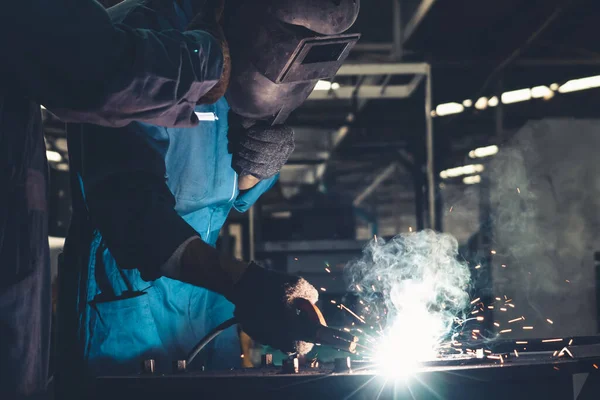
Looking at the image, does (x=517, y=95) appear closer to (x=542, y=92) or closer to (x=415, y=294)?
(x=542, y=92)

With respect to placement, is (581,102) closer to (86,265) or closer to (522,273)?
(522,273)

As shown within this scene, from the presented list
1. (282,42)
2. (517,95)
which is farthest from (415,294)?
(517,95)

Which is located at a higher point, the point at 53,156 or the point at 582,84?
the point at 582,84

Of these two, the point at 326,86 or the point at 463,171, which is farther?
the point at 463,171

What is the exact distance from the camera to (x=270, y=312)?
1510 millimetres

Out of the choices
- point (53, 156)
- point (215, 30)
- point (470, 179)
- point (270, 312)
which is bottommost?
point (270, 312)

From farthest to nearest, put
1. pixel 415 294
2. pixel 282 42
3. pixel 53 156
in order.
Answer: pixel 53 156 < pixel 415 294 < pixel 282 42

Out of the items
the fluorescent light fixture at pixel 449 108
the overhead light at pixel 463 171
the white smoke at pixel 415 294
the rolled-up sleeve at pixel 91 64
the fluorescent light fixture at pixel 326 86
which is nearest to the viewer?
the rolled-up sleeve at pixel 91 64

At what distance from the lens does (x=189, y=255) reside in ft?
4.98

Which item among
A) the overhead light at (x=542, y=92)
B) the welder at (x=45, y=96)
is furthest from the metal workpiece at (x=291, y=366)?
the overhead light at (x=542, y=92)

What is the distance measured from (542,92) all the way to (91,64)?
5.51 meters

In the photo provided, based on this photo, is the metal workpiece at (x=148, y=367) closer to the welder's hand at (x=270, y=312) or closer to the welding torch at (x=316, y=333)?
the welder's hand at (x=270, y=312)

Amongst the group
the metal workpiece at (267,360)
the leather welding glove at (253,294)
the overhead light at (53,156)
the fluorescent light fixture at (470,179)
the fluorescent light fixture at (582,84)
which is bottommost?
the metal workpiece at (267,360)

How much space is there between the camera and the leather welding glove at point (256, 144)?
6.89 feet
